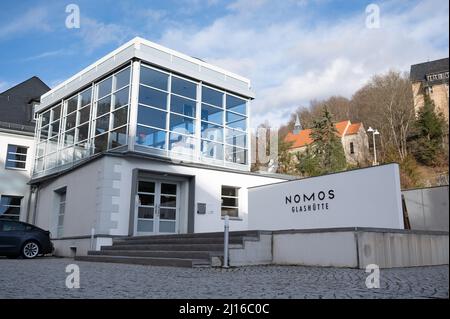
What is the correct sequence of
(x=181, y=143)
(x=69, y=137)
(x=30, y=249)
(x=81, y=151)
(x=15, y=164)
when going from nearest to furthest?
(x=30, y=249) < (x=181, y=143) < (x=81, y=151) < (x=69, y=137) < (x=15, y=164)

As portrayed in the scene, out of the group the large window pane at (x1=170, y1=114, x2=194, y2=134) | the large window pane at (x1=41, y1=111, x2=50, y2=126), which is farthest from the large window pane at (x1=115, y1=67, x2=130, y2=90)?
the large window pane at (x1=41, y1=111, x2=50, y2=126)

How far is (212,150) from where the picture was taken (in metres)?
18.2

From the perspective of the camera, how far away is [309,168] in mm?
40812

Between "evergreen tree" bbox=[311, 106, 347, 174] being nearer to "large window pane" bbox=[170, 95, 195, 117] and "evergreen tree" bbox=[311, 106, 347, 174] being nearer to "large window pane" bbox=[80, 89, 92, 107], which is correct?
"large window pane" bbox=[170, 95, 195, 117]

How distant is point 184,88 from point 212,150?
9.46ft

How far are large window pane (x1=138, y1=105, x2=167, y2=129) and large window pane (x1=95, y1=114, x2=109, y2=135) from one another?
5.56 ft

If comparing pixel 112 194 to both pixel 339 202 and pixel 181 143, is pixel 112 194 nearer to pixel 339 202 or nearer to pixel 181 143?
pixel 181 143

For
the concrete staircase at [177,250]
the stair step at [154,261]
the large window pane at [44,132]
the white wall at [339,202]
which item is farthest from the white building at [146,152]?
the white wall at [339,202]

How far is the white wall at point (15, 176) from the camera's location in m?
22.0

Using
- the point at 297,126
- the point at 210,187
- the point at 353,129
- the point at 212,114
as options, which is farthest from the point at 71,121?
the point at 353,129

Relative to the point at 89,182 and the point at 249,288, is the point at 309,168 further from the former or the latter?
the point at 249,288

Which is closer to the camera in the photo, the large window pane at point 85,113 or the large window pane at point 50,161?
the large window pane at point 85,113

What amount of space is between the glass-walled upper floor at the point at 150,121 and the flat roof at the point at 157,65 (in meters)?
0.28

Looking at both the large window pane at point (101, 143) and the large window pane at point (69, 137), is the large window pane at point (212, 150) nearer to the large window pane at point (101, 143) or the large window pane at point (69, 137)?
the large window pane at point (101, 143)
